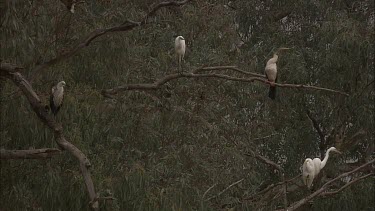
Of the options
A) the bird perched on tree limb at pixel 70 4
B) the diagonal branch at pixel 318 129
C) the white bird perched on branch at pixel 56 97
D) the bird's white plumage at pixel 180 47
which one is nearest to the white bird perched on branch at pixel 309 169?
the bird's white plumage at pixel 180 47

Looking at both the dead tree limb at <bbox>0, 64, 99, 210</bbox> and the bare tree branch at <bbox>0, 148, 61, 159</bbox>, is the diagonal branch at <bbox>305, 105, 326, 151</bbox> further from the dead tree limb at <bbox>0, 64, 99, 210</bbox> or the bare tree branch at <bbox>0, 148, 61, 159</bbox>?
the bare tree branch at <bbox>0, 148, 61, 159</bbox>

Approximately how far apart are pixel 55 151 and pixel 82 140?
58cm

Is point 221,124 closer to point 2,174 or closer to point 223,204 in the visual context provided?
point 223,204

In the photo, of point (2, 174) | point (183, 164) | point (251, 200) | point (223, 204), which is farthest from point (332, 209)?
point (2, 174)

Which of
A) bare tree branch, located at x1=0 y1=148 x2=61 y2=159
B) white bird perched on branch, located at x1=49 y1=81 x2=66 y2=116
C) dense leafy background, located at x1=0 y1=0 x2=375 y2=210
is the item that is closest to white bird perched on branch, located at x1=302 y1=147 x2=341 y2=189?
dense leafy background, located at x1=0 y1=0 x2=375 y2=210

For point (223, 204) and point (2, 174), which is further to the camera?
point (223, 204)

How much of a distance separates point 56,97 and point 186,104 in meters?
1.13

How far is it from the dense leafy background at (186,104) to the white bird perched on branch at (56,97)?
0.11 meters

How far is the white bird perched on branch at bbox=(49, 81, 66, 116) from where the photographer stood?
4.01m

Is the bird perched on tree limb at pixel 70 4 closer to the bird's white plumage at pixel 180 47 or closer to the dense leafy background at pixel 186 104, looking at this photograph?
the dense leafy background at pixel 186 104

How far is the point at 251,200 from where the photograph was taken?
5188 mm

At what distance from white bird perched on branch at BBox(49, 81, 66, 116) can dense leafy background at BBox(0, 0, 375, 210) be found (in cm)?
11

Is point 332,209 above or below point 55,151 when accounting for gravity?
below

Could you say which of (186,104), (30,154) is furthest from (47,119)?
(186,104)
